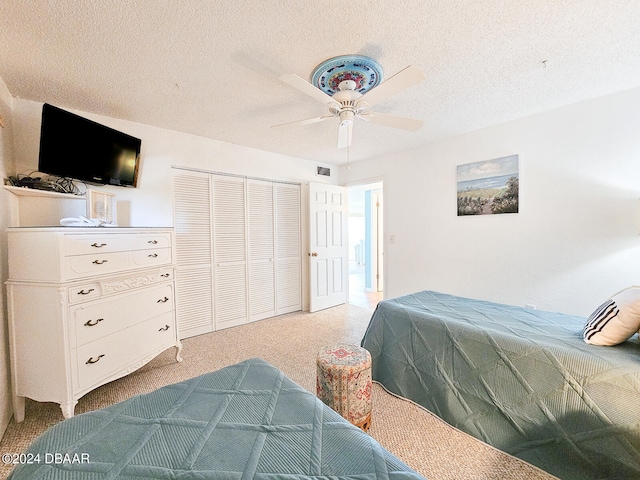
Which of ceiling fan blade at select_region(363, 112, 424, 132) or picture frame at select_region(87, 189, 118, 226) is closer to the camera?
ceiling fan blade at select_region(363, 112, 424, 132)

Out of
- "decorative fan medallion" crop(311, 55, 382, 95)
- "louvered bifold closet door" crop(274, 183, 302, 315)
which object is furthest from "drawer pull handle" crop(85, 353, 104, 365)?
"decorative fan medallion" crop(311, 55, 382, 95)

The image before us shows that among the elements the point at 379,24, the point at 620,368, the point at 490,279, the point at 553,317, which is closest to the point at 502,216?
the point at 490,279

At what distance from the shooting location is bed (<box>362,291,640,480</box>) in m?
1.21

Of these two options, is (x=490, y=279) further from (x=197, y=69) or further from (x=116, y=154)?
(x=116, y=154)

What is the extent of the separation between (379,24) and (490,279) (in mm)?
2849

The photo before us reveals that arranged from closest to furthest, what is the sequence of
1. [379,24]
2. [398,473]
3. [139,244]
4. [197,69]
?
[398,473]
[379,24]
[197,69]
[139,244]

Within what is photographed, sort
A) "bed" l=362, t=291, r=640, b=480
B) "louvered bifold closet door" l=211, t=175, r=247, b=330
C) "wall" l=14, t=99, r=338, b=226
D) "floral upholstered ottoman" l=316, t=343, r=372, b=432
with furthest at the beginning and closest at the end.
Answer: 1. "louvered bifold closet door" l=211, t=175, r=247, b=330
2. "wall" l=14, t=99, r=338, b=226
3. "floral upholstered ottoman" l=316, t=343, r=372, b=432
4. "bed" l=362, t=291, r=640, b=480

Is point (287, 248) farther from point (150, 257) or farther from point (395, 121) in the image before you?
point (395, 121)

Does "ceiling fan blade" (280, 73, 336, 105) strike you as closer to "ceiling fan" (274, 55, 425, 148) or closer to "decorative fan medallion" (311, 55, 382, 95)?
"ceiling fan" (274, 55, 425, 148)

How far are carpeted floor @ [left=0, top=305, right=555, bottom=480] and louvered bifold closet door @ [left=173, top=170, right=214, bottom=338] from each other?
0.86ft

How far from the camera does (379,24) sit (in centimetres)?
146

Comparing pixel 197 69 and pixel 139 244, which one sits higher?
pixel 197 69

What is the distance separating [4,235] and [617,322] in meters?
3.88

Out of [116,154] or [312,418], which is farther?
[116,154]
